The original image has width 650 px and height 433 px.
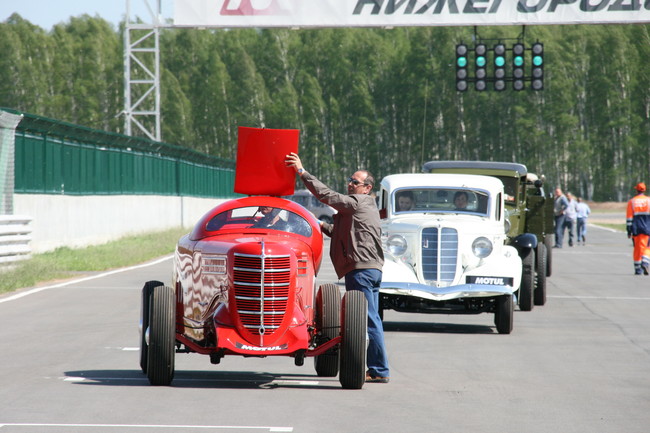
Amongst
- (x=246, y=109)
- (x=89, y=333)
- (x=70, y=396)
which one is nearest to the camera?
(x=70, y=396)

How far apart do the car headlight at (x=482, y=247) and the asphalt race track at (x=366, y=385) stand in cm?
92

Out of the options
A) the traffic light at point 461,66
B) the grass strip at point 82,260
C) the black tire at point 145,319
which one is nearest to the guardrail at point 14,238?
the grass strip at point 82,260

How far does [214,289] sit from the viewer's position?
966 cm

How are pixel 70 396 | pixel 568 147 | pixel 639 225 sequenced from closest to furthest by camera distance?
pixel 70 396 < pixel 639 225 < pixel 568 147

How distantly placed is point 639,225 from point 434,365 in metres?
14.6

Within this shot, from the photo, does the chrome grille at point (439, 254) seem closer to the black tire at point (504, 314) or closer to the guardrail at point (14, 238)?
the black tire at point (504, 314)

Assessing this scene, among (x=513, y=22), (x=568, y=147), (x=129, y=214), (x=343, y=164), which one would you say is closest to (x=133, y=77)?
(x=343, y=164)

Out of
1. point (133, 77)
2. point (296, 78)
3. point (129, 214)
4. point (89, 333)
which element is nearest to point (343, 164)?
point (296, 78)

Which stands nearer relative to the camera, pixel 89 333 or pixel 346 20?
pixel 89 333

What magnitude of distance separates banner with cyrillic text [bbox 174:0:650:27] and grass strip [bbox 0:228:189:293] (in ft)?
24.6

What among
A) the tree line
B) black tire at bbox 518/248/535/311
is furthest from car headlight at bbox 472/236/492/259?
the tree line

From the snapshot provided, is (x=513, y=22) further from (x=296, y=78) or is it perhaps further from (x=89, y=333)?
(x=296, y=78)

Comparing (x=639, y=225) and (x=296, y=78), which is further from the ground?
(x=296, y=78)

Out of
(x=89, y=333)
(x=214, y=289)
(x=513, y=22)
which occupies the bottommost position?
(x=89, y=333)
